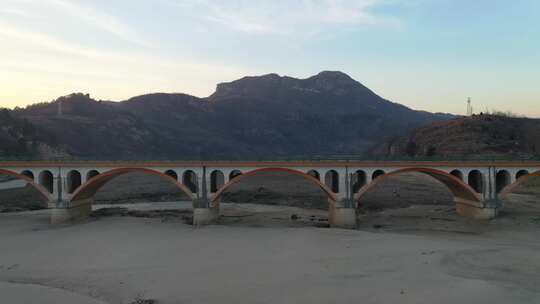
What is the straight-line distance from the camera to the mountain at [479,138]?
82.2 meters

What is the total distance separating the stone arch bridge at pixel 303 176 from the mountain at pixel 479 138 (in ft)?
135

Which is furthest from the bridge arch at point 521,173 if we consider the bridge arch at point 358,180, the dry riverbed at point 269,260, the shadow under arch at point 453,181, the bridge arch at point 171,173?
the bridge arch at point 171,173

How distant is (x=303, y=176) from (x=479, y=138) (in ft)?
224

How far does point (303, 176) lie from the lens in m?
36.0

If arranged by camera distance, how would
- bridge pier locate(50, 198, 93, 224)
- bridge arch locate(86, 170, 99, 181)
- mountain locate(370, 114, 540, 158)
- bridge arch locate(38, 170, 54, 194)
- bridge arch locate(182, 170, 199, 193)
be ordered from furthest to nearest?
mountain locate(370, 114, 540, 158)
bridge arch locate(86, 170, 99, 181)
bridge arch locate(38, 170, 54, 194)
bridge pier locate(50, 198, 93, 224)
bridge arch locate(182, 170, 199, 193)

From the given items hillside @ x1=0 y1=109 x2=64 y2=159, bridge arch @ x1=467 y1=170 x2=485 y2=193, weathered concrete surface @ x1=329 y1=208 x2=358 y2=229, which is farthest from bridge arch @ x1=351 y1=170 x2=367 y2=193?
hillside @ x1=0 y1=109 x2=64 y2=159

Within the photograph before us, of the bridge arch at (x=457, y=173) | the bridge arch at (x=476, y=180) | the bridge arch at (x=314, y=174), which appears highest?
the bridge arch at (x=314, y=174)

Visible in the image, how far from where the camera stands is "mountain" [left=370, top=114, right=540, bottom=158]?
8219 cm

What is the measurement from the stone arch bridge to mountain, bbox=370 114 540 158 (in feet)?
135

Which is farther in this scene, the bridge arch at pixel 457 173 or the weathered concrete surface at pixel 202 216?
A: the weathered concrete surface at pixel 202 216

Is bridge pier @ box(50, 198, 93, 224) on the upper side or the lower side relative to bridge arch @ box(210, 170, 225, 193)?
lower

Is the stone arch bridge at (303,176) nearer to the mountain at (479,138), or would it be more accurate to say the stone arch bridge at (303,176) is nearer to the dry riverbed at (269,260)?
the dry riverbed at (269,260)

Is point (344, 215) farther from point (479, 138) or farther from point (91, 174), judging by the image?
point (479, 138)

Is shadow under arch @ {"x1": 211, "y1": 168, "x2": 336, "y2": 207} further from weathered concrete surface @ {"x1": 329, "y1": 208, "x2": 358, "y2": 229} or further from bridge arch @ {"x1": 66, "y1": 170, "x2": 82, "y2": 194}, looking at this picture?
bridge arch @ {"x1": 66, "y1": 170, "x2": 82, "y2": 194}
